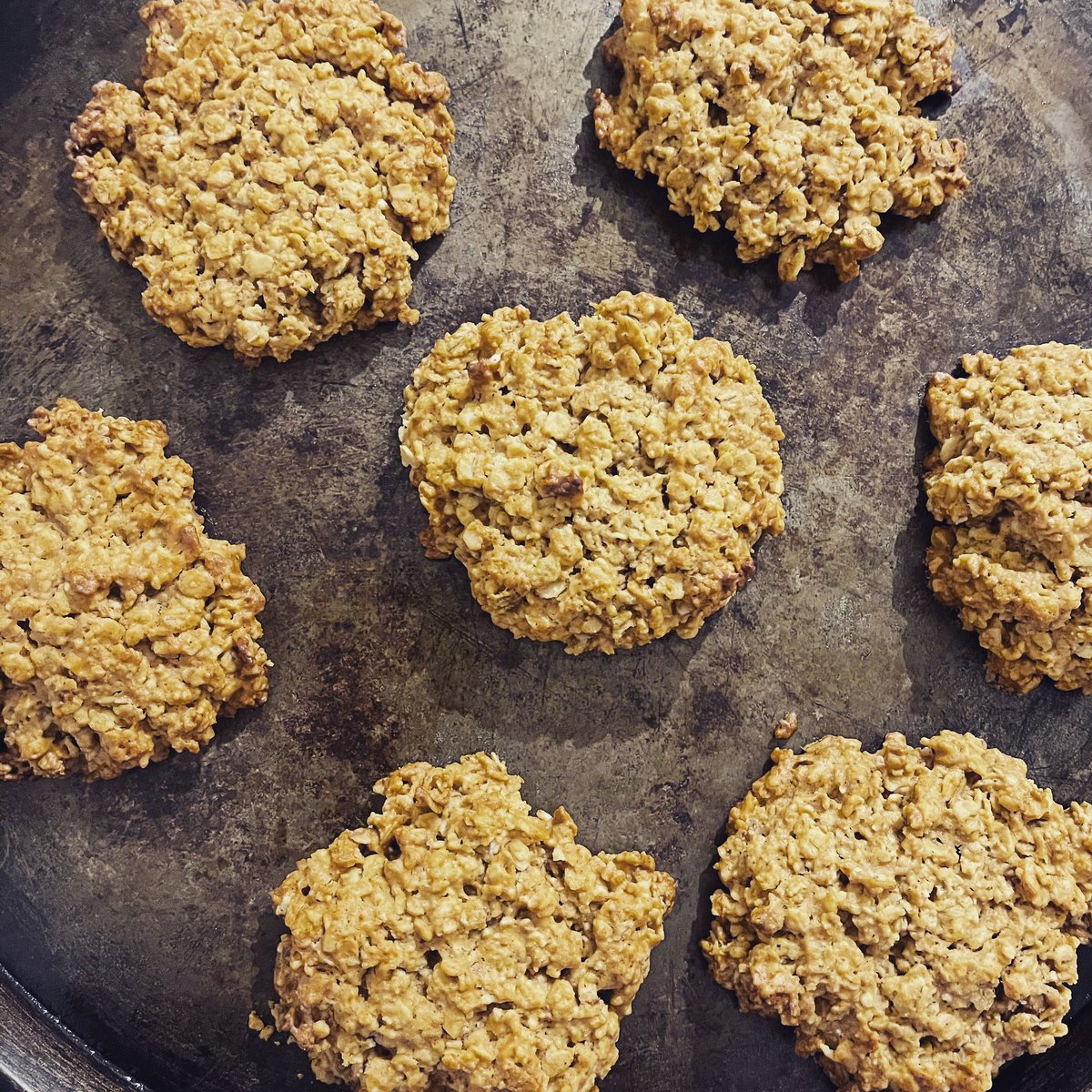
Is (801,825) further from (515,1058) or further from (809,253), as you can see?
(809,253)

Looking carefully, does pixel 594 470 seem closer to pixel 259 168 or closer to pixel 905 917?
pixel 259 168

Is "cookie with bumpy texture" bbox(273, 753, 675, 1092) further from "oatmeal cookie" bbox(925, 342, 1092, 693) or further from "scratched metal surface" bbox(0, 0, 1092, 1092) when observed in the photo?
"oatmeal cookie" bbox(925, 342, 1092, 693)

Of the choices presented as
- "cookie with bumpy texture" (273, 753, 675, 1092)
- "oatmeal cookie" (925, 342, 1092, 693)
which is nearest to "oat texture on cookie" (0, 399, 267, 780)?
"cookie with bumpy texture" (273, 753, 675, 1092)

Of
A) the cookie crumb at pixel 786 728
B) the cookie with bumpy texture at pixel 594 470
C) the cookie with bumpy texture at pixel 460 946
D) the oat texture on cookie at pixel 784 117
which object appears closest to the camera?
the cookie with bumpy texture at pixel 460 946

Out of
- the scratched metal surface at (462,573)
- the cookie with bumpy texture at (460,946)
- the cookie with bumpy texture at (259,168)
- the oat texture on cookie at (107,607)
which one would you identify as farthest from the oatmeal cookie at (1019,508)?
the oat texture on cookie at (107,607)

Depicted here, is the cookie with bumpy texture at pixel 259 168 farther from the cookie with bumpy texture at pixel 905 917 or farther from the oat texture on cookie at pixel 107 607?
the cookie with bumpy texture at pixel 905 917
